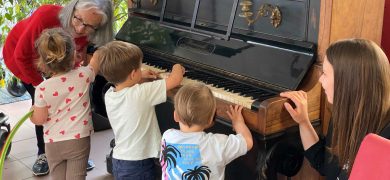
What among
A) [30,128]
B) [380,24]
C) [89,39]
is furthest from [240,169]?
[30,128]

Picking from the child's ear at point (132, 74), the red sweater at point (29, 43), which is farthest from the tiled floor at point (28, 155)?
the child's ear at point (132, 74)

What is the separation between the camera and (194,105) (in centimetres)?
183

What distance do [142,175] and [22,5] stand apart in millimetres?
2311

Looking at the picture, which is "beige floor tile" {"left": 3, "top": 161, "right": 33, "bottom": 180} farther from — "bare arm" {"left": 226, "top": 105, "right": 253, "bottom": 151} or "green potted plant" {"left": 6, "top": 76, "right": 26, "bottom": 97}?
"bare arm" {"left": 226, "top": 105, "right": 253, "bottom": 151}

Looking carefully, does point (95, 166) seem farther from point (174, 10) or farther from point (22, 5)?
point (22, 5)

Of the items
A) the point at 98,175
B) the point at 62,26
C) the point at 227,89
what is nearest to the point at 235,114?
the point at 227,89

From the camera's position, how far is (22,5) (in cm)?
400

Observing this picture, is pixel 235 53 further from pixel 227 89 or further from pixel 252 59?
pixel 227 89

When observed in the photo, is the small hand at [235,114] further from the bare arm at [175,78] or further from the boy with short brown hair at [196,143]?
the bare arm at [175,78]

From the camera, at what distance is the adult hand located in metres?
1.92

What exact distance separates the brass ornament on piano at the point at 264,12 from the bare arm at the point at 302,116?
0.42 meters

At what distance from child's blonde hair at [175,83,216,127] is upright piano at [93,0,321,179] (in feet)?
0.59

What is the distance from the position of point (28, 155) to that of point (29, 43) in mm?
1155

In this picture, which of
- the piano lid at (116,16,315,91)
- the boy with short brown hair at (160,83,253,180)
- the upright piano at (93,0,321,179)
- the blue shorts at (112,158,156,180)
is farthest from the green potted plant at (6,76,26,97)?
the boy with short brown hair at (160,83,253,180)
